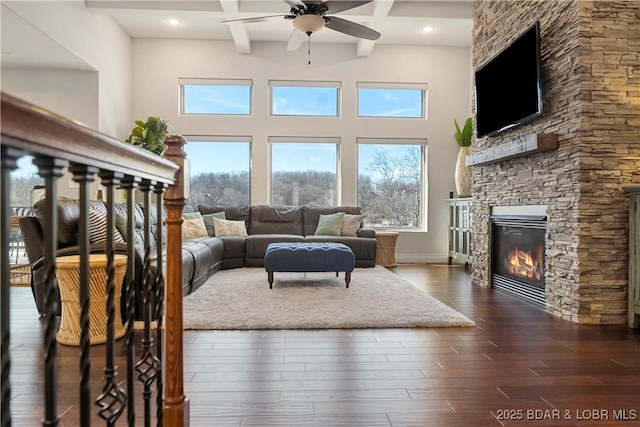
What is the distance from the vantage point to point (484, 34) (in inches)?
179

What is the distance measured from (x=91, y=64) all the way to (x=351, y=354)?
16.5 ft

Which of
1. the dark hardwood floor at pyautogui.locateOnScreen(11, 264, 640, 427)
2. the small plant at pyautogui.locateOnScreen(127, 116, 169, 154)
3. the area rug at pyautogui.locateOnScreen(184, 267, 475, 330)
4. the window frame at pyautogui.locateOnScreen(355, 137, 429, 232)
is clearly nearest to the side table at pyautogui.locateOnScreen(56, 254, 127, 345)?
the dark hardwood floor at pyautogui.locateOnScreen(11, 264, 640, 427)

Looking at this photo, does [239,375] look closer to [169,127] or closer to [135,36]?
[169,127]

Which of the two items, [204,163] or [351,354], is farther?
[204,163]

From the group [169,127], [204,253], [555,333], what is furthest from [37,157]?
[169,127]

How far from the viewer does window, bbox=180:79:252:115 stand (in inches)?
262

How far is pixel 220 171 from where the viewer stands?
6797 mm

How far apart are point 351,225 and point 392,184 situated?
1475mm

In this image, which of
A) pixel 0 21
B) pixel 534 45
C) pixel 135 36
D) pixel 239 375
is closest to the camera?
pixel 239 375

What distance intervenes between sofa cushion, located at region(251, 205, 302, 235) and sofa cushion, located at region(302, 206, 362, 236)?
0.25ft

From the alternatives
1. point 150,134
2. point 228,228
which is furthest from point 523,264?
point 150,134

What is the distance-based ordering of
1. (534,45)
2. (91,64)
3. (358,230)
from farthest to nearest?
1. (358,230)
2. (91,64)
3. (534,45)

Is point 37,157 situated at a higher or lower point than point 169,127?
lower

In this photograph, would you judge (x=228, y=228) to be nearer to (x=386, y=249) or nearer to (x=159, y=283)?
(x=386, y=249)
